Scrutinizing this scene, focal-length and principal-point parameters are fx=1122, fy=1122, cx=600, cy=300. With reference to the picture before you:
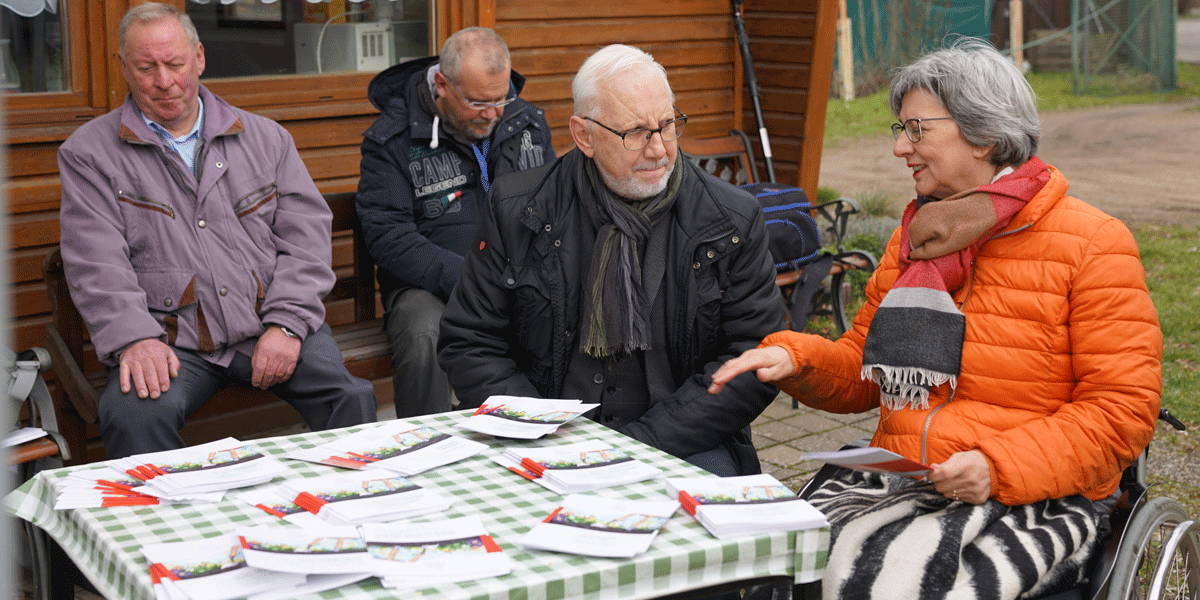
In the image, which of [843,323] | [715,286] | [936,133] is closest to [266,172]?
[715,286]

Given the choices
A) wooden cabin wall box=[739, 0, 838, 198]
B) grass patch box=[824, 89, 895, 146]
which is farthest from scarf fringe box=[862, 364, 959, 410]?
grass patch box=[824, 89, 895, 146]

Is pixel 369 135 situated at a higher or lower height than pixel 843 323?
higher

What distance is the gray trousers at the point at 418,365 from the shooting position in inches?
159

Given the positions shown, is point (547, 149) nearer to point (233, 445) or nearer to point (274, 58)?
point (274, 58)

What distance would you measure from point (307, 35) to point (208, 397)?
6.43 ft

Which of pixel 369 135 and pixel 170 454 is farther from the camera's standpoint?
pixel 369 135

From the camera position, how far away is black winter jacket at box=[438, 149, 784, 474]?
301cm

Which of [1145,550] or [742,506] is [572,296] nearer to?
[742,506]

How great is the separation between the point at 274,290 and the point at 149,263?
40 cm

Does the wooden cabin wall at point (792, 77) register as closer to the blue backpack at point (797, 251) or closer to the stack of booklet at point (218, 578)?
the blue backpack at point (797, 251)

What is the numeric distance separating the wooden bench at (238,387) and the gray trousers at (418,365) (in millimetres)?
204

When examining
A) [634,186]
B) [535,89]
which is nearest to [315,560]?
[634,186]

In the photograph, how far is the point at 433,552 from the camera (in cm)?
178

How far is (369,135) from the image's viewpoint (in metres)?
4.29
